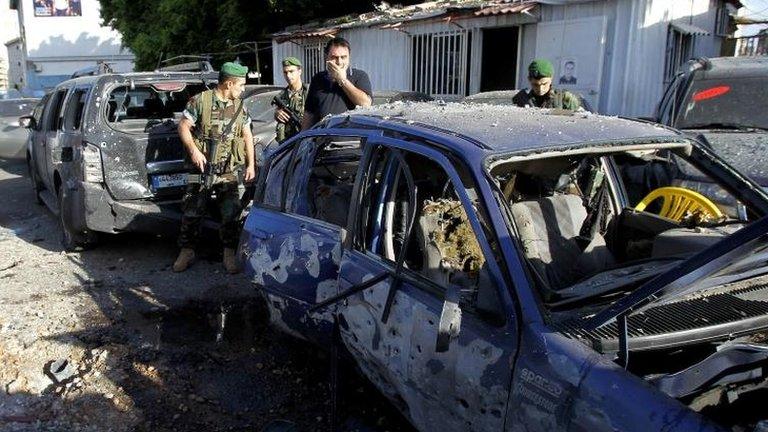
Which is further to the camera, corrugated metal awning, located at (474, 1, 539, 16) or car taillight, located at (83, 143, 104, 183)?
corrugated metal awning, located at (474, 1, 539, 16)

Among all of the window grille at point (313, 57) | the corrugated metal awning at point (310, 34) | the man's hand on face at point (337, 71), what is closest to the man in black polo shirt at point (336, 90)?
the man's hand on face at point (337, 71)

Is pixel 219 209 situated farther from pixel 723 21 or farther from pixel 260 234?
pixel 723 21

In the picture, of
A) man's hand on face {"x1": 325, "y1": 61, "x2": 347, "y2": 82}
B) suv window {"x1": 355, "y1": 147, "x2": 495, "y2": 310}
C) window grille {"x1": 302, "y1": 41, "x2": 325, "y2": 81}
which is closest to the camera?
suv window {"x1": 355, "y1": 147, "x2": 495, "y2": 310}

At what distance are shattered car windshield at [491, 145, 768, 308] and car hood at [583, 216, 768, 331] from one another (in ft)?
0.94

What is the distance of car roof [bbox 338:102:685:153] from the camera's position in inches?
94.0

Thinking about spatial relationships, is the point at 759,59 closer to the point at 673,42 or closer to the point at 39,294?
the point at 673,42

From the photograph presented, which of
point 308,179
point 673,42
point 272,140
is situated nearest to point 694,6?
point 673,42

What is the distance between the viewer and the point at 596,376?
1.75 meters

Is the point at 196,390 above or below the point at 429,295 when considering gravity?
below

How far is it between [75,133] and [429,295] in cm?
470

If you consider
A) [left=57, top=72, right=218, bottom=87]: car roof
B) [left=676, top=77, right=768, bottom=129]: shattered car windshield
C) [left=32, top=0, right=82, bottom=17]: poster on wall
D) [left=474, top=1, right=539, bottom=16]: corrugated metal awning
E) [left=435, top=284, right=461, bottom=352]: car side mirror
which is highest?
[left=32, top=0, right=82, bottom=17]: poster on wall

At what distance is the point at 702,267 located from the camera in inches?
63.8

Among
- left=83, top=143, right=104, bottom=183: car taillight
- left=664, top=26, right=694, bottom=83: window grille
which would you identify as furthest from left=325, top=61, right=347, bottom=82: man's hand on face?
left=664, top=26, right=694, bottom=83: window grille

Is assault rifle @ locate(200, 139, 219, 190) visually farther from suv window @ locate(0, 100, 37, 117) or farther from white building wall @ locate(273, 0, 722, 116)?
suv window @ locate(0, 100, 37, 117)
